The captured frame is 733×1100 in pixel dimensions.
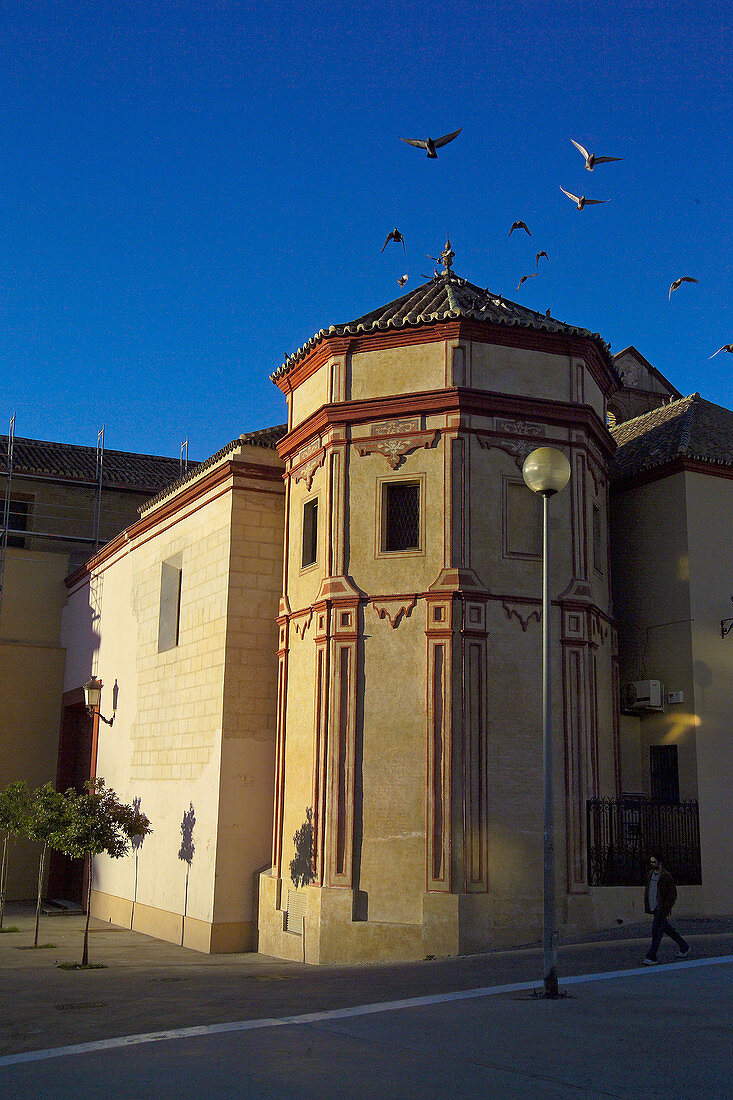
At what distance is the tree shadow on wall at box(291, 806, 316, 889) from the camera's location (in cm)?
1683

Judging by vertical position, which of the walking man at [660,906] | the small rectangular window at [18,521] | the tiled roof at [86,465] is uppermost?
the tiled roof at [86,465]

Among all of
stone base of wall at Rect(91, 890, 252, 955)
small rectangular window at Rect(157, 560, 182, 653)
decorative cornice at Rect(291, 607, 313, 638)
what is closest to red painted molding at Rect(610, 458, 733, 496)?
decorative cornice at Rect(291, 607, 313, 638)

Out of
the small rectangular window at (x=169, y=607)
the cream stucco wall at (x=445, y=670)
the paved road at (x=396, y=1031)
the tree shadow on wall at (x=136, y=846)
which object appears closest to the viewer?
the paved road at (x=396, y=1031)

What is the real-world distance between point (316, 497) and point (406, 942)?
741 cm

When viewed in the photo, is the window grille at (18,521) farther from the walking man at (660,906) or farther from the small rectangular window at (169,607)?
the walking man at (660,906)

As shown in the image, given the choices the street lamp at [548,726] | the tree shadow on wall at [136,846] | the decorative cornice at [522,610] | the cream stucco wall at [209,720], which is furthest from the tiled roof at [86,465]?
the street lamp at [548,726]

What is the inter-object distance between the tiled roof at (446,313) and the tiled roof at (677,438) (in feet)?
6.34

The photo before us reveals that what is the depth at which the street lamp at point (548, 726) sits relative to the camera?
10820 millimetres

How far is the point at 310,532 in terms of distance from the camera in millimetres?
18781

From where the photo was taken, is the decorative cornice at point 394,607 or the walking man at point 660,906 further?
the decorative cornice at point 394,607

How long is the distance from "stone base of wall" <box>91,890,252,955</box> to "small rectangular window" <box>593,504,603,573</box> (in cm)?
877

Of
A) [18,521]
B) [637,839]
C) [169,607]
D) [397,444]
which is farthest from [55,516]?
[637,839]

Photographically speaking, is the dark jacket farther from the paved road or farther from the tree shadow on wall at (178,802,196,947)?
the tree shadow on wall at (178,802,196,947)

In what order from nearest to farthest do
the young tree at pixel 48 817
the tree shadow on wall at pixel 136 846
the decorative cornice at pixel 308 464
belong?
the young tree at pixel 48 817 < the decorative cornice at pixel 308 464 < the tree shadow on wall at pixel 136 846
